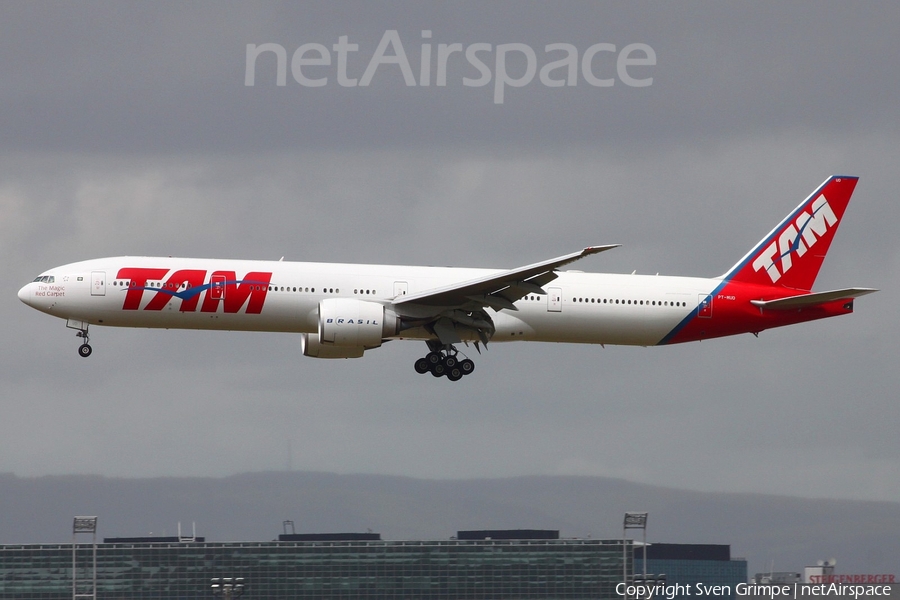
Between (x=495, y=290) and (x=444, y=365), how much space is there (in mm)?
4735

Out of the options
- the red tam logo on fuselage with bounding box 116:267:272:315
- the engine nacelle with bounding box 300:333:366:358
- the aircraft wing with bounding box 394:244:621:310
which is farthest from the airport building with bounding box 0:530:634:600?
the red tam logo on fuselage with bounding box 116:267:272:315

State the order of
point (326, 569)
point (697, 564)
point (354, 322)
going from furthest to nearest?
point (697, 564) → point (326, 569) → point (354, 322)

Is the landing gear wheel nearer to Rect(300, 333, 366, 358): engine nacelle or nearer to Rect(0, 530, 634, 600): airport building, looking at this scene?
Rect(300, 333, 366, 358): engine nacelle

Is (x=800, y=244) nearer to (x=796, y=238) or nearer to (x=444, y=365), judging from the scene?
(x=796, y=238)

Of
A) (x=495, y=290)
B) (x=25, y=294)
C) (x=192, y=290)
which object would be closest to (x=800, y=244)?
(x=495, y=290)

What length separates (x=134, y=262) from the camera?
151 ft

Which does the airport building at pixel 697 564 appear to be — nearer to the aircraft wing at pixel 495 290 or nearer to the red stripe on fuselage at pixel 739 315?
the red stripe on fuselage at pixel 739 315

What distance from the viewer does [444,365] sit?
48656 mm

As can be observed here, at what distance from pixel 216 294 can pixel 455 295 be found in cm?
888

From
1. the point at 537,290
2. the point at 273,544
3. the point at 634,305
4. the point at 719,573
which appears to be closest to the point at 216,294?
the point at 537,290

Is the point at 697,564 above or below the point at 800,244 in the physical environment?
below

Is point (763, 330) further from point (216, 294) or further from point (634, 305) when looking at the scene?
point (216, 294)

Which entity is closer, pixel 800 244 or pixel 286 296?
pixel 286 296

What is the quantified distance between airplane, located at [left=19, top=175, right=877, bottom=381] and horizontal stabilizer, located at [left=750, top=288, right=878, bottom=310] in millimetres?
77
